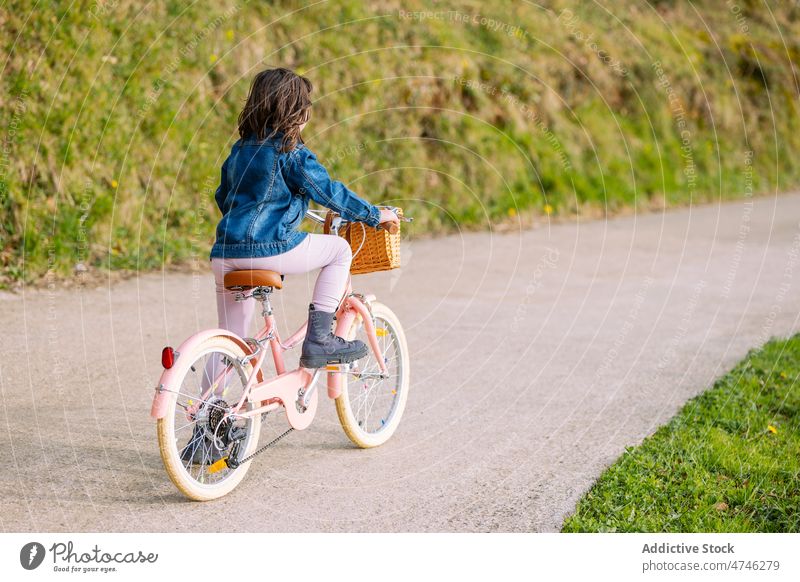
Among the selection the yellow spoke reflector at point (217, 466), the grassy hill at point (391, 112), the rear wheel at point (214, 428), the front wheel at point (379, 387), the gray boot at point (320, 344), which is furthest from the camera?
the grassy hill at point (391, 112)

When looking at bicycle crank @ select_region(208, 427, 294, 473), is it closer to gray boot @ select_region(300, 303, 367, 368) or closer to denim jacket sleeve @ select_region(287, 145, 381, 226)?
gray boot @ select_region(300, 303, 367, 368)

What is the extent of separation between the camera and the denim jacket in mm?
4387

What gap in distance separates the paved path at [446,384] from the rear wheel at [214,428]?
0.11 meters

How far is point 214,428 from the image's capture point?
14.6 ft

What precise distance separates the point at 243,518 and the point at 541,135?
10.4 metres

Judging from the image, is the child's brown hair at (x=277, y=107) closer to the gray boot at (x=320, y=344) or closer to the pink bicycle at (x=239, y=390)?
the pink bicycle at (x=239, y=390)

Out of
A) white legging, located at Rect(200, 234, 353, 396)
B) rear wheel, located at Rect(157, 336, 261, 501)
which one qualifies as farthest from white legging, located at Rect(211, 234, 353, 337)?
rear wheel, located at Rect(157, 336, 261, 501)

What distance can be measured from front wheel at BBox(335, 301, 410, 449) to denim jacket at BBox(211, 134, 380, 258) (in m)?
0.84

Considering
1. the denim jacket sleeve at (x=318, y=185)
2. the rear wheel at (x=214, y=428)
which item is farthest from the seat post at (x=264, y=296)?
the denim jacket sleeve at (x=318, y=185)

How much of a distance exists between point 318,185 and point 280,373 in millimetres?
892

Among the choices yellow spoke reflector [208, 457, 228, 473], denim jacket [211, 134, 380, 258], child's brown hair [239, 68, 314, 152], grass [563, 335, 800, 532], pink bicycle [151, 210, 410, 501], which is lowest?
grass [563, 335, 800, 532]

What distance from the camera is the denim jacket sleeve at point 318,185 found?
4410 mm
